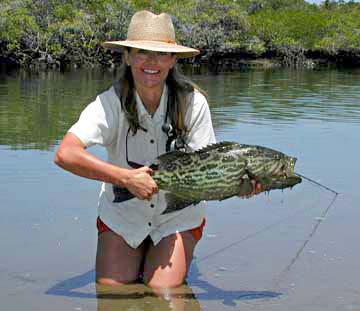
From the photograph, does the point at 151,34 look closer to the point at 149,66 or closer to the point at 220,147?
the point at 149,66

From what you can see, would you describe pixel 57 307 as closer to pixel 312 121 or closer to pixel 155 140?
pixel 155 140

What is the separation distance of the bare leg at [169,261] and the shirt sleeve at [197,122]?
655 millimetres

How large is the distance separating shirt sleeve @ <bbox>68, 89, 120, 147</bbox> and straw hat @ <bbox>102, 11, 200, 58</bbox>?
1.30ft

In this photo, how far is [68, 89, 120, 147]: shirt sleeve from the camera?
16.1 feet

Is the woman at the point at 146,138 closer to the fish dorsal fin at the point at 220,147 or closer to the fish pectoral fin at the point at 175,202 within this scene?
the fish pectoral fin at the point at 175,202

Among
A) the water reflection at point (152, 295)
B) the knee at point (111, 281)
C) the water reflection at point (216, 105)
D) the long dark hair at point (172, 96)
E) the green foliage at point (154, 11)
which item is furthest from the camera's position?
the green foliage at point (154, 11)

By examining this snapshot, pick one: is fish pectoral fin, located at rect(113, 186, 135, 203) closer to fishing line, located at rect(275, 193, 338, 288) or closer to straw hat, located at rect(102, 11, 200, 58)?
straw hat, located at rect(102, 11, 200, 58)

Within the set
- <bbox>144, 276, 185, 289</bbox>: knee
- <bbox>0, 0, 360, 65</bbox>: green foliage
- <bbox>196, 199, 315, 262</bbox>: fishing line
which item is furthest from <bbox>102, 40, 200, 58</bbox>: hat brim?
<bbox>0, 0, 360, 65</bbox>: green foliage

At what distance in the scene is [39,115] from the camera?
705 inches

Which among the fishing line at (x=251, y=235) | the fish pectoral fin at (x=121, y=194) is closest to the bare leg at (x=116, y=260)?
the fish pectoral fin at (x=121, y=194)

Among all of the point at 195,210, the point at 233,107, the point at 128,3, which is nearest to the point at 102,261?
the point at 195,210

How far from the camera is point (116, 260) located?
541 cm

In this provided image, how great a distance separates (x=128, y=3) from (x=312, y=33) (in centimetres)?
2085

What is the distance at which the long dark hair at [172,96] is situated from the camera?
514 centimetres
